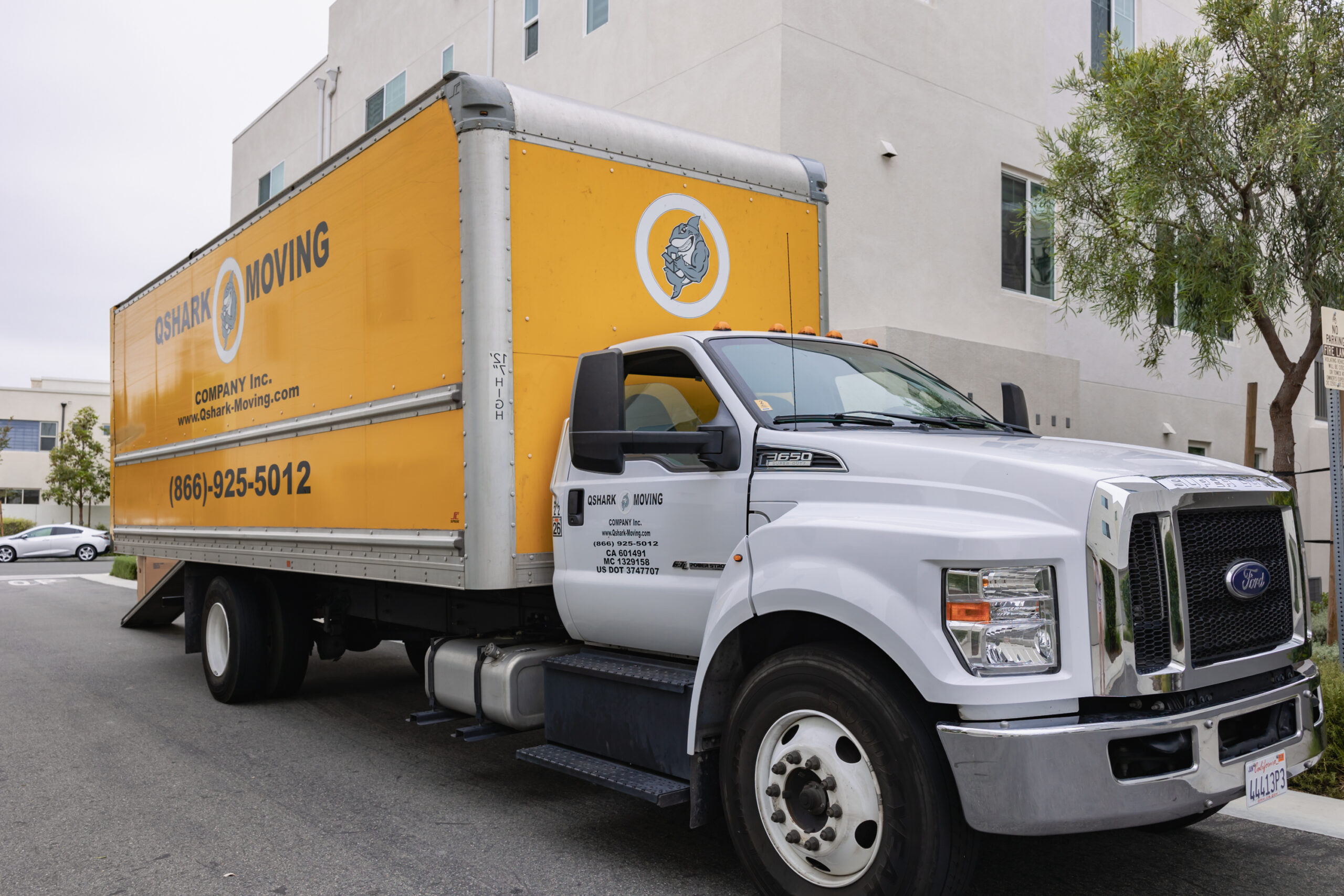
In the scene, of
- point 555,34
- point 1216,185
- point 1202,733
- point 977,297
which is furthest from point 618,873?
point 555,34

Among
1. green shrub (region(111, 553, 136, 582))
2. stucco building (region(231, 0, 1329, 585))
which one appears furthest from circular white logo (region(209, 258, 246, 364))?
green shrub (region(111, 553, 136, 582))

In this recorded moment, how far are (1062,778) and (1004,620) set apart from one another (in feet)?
1.62

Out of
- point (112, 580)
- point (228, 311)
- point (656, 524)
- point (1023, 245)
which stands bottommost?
point (112, 580)

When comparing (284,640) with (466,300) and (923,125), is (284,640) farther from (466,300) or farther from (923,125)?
(923,125)

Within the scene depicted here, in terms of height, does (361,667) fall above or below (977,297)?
below

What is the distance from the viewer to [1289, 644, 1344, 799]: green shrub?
546 cm

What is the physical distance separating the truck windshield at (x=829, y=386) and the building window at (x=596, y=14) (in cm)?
1057

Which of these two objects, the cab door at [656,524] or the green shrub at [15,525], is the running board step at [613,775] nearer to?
the cab door at [656,524]

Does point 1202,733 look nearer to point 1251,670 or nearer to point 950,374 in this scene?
point 1251,670

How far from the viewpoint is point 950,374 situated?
38.3 feet

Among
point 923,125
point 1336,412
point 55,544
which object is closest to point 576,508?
point 1336,412

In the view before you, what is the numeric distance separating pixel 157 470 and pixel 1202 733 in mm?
8645

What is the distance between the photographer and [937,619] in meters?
→ 3.34

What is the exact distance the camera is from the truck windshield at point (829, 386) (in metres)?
4.46
